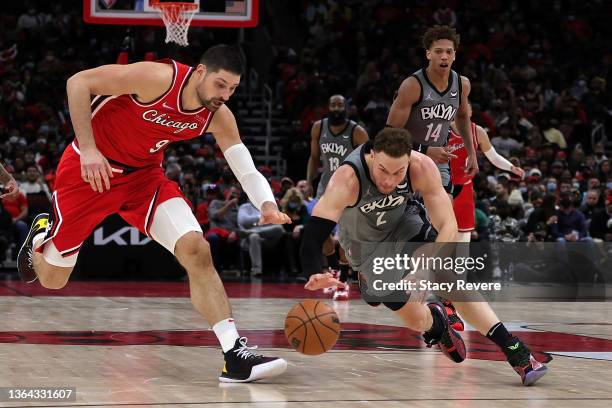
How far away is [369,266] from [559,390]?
1.61 metres

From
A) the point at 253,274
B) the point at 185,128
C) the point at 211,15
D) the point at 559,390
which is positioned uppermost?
the point at 211,15

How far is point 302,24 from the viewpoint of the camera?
868 inches

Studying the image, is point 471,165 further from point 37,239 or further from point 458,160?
point 37,239

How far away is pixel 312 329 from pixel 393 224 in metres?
1.02

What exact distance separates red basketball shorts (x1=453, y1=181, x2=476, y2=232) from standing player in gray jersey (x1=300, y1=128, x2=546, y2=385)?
2347 mm

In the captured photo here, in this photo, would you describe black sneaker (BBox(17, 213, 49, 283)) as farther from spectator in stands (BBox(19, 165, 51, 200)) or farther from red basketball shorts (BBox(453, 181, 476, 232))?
spectator in stands (BBox(19, 165, 51, 200))

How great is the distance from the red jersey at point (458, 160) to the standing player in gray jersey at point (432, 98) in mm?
1003

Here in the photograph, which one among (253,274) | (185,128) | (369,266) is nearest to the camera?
(185,128)

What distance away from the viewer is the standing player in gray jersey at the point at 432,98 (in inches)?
297

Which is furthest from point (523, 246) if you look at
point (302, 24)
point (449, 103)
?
point (302, 24)

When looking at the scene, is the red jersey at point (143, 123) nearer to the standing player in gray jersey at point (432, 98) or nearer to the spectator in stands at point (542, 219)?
the standing player in gray jersey at point (432, 98)

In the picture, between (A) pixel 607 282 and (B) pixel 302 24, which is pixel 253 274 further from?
(B) pixel 302 24

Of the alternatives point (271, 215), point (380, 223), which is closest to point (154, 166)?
point (271, 215)

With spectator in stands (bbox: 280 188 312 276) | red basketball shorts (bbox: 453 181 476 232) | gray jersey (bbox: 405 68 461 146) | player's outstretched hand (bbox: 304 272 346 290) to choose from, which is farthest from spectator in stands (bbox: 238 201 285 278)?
player's outstretched hand (bbox: 304 272 346 290)
